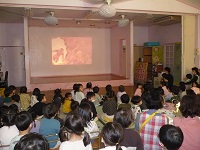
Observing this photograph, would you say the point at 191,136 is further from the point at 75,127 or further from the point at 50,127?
the point at 50,127

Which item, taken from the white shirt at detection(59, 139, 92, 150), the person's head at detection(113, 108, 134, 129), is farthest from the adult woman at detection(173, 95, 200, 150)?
the white shirt at detection(59, 139, 92, 150)

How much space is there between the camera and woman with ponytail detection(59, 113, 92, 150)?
5.69 feet

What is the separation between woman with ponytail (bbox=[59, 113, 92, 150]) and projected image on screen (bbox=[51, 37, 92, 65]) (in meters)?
9.14

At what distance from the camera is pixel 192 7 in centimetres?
678

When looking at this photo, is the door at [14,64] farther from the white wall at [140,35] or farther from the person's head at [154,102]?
the person's head at [154,102]

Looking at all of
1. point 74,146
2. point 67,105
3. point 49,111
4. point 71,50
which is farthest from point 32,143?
point 71,50

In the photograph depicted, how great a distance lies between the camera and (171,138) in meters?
1.58

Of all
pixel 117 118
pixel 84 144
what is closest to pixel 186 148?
pixel 117 118

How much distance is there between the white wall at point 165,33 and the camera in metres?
9.35

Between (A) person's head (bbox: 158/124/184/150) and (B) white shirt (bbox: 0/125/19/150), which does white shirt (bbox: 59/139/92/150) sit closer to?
(A) person's head (bbox: 158/124/184/150)

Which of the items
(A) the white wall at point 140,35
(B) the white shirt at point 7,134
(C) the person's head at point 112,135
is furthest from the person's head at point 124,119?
(A) the white wall at point 140,35

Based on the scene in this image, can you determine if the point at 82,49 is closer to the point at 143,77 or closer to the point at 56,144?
the point at 143,77

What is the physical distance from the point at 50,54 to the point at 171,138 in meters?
9.61

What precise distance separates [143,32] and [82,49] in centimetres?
308
